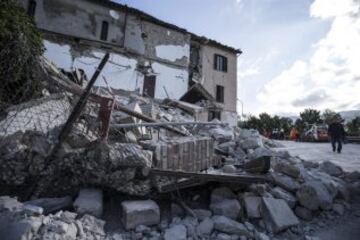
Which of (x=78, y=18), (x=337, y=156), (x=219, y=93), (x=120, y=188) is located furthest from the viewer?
(x=219, y=93)

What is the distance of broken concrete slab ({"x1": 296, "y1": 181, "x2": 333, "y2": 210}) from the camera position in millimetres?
4258

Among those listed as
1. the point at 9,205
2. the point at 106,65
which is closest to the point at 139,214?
the point at 9,205

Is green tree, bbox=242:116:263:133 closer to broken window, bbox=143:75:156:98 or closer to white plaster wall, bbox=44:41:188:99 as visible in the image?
white plaster wall, bbox=44:41:188:99

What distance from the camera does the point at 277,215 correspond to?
12.3 ft

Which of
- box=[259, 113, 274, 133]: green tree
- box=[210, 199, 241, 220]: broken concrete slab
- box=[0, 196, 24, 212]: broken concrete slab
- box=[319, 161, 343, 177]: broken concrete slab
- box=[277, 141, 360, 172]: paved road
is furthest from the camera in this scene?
box=[259, 113, 274, 133]: green tree

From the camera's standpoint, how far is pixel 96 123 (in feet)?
13.0

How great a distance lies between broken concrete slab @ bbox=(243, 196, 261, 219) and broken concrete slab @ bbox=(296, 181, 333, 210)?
909 mm

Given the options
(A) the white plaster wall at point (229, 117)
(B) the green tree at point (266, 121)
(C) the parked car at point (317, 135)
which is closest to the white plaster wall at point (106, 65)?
(A) the white plaster wall at point (229, 117)

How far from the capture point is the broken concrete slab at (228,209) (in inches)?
148

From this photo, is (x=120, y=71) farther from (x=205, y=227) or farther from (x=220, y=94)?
(x=205, y=227)

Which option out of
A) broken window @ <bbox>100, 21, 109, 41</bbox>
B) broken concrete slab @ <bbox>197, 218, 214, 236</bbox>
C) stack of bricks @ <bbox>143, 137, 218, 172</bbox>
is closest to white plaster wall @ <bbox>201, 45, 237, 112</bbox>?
broken window @ <bbox>100, 21, 109, 41</bbox>

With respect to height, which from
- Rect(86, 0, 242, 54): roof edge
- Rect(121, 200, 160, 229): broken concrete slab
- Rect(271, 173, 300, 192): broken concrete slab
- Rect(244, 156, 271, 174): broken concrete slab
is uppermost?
Rect(86, 0, 242, 54): roof edge

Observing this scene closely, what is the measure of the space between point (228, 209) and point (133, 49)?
15124 millimetres

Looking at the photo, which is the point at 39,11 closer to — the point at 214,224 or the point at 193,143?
the point at 193,143
